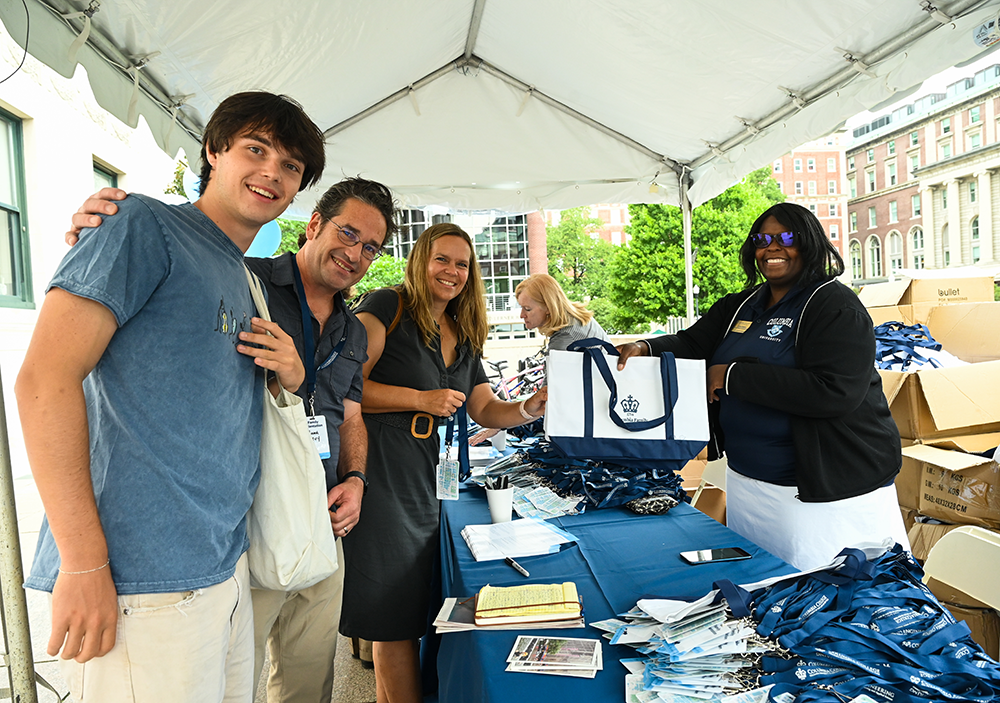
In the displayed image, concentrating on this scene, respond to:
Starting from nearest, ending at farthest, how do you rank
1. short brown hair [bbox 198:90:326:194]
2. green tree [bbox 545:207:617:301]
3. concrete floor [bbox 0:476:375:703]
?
short brown hair [bbox 198:90:326:194]
concrete floor [bbox 0:476:375:703]
green tree [bbox 545:207:617:301]

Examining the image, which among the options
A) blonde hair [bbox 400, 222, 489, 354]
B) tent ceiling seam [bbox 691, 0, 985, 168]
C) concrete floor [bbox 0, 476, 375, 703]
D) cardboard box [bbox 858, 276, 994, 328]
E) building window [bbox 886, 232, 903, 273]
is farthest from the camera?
building window [bbox 886, 232, 903, 273]

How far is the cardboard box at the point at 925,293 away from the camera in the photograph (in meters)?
5.03

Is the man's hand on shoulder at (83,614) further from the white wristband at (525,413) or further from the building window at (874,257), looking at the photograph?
the building window at (874,257)

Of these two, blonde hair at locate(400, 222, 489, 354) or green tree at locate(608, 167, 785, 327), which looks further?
green tree at locate(608, 167, 785, 327)

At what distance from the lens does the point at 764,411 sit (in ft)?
6.58

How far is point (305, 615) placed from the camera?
1787mm

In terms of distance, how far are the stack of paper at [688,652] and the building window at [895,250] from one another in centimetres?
6914

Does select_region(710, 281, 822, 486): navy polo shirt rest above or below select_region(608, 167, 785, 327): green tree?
below

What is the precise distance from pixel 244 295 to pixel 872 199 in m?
74.3

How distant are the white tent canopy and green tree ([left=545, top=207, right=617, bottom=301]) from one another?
129 ft

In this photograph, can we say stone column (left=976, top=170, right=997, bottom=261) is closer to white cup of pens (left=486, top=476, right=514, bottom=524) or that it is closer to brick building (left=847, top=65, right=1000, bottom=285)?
brick building (left=847, top=65, right=1000, bottom=285)

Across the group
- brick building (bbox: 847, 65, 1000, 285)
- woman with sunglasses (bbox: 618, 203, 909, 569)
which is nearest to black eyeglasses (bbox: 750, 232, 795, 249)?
woman with sunglasses (bbox: 618, 203, 909, 569)

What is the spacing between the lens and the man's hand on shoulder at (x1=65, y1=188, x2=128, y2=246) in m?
1.00

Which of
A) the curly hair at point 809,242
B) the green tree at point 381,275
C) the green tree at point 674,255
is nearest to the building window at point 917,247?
the green tree at point 674,255
